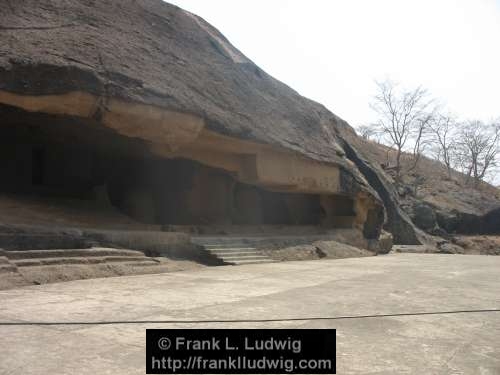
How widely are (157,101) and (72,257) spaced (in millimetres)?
4042

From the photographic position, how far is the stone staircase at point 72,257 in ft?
22.6

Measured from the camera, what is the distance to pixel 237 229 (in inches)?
575

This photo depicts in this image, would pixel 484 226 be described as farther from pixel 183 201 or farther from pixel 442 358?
pixel 442 358

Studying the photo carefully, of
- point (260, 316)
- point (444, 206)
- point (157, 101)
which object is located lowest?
point (260, 316)

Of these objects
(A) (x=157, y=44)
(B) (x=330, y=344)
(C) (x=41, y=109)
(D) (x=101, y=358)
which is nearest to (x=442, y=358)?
(B) (x=330, y=344)

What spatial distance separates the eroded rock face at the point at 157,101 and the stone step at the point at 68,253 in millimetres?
3067

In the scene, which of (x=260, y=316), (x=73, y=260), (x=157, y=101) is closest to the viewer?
(x=260, y=316)

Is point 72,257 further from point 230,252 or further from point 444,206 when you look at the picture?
point 444,206

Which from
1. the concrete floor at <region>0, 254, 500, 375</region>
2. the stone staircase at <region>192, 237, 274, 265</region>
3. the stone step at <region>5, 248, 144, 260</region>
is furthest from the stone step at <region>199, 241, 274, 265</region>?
the concrete floor at <region>0, 254, 500, 375</region>

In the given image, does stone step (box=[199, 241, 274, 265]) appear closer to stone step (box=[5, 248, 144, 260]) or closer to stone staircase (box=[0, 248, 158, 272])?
stone staircase (box=[0, 248, 158, 272])

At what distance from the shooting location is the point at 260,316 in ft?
14.6

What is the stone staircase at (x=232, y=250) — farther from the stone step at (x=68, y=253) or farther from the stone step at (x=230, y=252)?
the stone step at (x=68, y=253)

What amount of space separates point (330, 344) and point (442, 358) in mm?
741

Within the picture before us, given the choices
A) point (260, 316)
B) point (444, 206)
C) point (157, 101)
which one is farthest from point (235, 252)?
point (444, 206)
